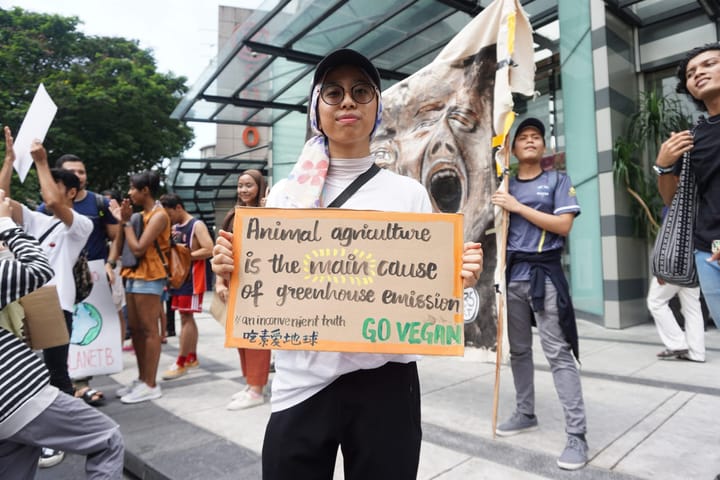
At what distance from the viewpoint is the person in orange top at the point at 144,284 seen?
13.4 ft

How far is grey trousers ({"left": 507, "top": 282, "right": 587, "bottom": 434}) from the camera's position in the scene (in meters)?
2.71

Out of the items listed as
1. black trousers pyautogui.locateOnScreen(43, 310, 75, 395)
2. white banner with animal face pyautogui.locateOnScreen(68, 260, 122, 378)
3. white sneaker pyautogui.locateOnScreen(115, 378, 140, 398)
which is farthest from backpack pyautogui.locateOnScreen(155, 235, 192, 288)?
black trousers pyautogui.locateOnScreen(43, 310, 75, 395)

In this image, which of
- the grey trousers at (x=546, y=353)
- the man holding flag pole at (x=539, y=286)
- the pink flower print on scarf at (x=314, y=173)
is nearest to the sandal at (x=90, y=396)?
the man holding flag pole at (x=539, y=286)

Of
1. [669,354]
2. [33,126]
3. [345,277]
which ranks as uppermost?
[33,126]

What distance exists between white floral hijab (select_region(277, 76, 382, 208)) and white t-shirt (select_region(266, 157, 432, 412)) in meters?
0.05

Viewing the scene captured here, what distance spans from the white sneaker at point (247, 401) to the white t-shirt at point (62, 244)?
1439mm

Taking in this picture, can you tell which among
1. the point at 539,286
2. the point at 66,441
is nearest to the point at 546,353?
the point at 539,286

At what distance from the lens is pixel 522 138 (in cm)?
307

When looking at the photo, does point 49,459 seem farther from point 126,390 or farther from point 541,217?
point 541,217

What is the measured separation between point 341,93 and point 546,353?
215 cm

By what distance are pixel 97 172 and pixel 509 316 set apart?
20.0 m

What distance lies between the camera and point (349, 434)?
1.38 m

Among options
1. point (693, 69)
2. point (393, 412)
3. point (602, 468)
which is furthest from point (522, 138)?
point (393, 412)

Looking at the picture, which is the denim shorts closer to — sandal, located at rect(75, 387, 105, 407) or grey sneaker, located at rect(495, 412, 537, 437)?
sandal, located at rect(75, 387, 105, 407)
